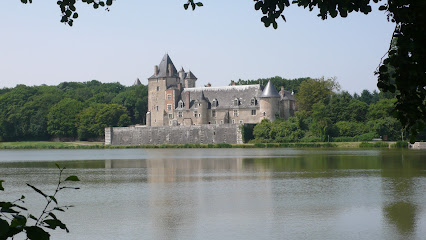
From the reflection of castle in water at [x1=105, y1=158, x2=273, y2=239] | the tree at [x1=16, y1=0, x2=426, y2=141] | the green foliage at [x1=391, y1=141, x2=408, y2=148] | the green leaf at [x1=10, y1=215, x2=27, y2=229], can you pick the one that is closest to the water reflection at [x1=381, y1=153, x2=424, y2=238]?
the reflection of castle in water at [x1=105, y1=158, x2=273, y2=239]

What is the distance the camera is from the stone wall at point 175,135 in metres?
60.2

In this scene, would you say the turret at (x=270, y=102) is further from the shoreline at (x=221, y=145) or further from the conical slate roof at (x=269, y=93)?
the shoreline at (x=221, y=145)

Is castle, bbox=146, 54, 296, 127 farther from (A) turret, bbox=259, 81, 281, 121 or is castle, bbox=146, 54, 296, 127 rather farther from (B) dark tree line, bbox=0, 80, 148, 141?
(B) dark tree line, bbox=0, 80, 148, 141

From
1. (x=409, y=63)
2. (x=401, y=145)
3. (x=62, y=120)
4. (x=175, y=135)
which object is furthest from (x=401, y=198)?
(x=62, y=120)

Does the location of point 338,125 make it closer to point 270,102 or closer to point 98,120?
point 270,102

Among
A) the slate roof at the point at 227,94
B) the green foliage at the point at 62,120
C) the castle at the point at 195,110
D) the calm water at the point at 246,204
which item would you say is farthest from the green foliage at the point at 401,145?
the green foliage at the point at 62,120

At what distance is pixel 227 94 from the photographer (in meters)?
65.9

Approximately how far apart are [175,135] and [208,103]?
535 centimetres

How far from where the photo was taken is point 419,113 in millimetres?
3510

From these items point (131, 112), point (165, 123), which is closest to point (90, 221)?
point (165, 123)

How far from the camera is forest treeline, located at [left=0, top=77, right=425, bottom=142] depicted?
2105 inches

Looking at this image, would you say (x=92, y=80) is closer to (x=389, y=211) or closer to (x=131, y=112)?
(x=131, y=112)

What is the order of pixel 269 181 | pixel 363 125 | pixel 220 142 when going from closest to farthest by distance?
pixel 269 181 → pixel 363 125 → pixel 220 142

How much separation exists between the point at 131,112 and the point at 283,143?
3307cm
